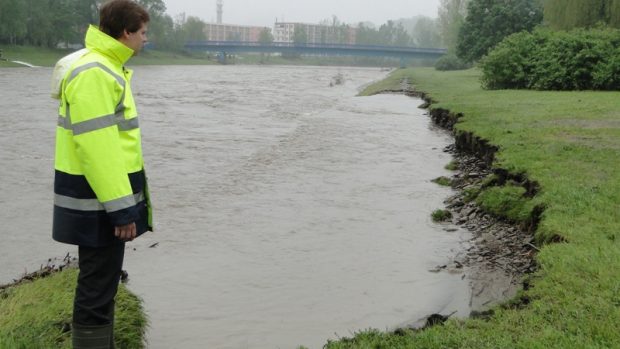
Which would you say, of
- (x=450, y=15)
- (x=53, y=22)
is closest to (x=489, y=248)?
(x=450, y=15)

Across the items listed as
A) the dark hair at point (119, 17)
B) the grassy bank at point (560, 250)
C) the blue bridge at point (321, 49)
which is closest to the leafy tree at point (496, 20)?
the grassy bank at point (560, 250)

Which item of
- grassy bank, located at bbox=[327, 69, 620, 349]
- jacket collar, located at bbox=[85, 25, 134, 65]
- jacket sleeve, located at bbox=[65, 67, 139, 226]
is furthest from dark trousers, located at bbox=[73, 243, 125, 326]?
grassy bank, located at bbox=[327, 69, 620, 349]

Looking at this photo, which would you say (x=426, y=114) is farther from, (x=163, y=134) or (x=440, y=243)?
(x=440, y=243)

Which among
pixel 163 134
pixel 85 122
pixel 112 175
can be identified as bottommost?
pixel 163 134

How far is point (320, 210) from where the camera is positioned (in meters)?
10.3

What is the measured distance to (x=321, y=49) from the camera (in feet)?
399

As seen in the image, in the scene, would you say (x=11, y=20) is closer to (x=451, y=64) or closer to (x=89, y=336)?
(x=451, y=64)

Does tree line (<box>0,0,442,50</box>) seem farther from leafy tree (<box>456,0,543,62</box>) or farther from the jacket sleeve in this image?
the jacket sleeve

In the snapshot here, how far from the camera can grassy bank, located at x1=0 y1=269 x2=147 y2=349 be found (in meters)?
4.71

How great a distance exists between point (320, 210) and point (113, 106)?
22.0ft

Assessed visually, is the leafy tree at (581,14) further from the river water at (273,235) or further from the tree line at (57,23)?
the tree line at (57,23)

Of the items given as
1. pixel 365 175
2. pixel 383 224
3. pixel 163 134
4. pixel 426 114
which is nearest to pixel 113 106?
pixel 383 224

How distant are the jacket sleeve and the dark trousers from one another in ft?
1.02

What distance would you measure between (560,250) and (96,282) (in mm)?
4476
